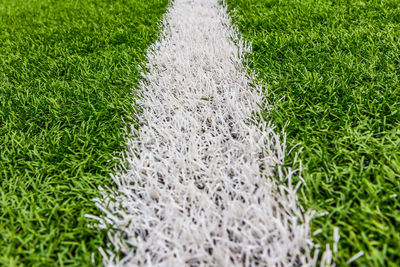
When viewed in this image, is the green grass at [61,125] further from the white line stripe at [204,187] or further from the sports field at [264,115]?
the white line stripe at [204,187]

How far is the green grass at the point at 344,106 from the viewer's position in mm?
1273

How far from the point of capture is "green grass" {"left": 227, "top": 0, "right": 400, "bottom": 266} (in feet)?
4.18

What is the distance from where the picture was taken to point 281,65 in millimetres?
2639

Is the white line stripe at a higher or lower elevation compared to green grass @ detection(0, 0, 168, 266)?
higher

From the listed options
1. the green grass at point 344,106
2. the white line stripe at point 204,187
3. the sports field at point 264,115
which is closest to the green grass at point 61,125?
the sports field at point 264,115

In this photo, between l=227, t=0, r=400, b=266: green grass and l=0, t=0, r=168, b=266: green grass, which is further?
l=0, t=0, r=168, b=266: green grass

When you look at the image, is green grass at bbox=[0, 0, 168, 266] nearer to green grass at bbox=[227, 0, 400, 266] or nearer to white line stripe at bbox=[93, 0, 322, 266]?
white line stripe at bbox=[93, 0, 322, 266]

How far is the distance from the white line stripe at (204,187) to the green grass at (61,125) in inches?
6.3

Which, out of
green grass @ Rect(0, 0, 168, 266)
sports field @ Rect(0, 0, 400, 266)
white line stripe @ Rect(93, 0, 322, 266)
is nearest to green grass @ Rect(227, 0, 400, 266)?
sports field @ Rect(0, 0, 400, 266)

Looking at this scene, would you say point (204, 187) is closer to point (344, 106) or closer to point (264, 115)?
point (264, 115)

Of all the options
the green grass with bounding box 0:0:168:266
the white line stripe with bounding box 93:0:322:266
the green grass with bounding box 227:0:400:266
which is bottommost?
the green grass with bounding box 0:0:168:266

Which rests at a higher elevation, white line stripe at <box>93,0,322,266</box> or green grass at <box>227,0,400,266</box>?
green grass at <box>227,0,400,266</box>

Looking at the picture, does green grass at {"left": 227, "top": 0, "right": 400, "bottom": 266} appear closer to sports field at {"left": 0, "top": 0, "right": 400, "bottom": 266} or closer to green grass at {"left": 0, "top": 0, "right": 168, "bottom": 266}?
sports field at {"left": 0, "top": 0, "right": 400, "bottom": 266}

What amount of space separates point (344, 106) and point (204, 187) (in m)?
1.12
